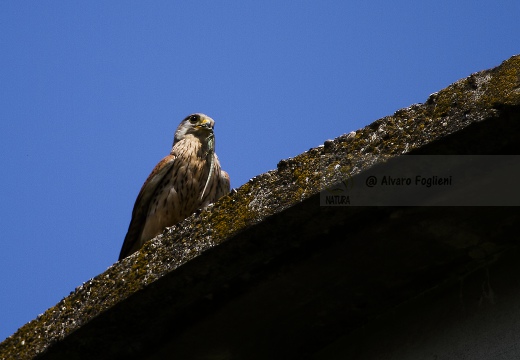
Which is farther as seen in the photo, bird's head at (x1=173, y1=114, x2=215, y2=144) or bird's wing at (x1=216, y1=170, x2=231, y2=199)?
bird's head at (x1=173, y1=114, x2=215, y2=144)

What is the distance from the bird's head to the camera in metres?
7.83

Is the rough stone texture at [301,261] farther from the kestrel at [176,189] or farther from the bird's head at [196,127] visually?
the bird's head at [196,127]

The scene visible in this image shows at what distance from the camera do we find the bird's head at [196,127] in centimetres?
783

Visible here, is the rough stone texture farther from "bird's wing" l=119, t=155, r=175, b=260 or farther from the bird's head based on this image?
the bird's head

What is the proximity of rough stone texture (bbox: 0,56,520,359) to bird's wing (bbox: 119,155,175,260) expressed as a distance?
279 cm

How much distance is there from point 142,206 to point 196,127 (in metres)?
1.56

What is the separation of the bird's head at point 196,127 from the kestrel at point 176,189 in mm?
173


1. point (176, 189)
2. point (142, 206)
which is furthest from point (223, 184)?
point (142, 206)

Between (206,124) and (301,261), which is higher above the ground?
(206,124)

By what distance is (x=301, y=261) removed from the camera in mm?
3129

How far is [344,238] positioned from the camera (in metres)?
3.07

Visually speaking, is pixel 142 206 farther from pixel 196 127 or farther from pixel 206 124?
pixel 206 124

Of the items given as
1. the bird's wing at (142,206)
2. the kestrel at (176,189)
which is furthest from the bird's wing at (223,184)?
the bird's wing at (142,206)

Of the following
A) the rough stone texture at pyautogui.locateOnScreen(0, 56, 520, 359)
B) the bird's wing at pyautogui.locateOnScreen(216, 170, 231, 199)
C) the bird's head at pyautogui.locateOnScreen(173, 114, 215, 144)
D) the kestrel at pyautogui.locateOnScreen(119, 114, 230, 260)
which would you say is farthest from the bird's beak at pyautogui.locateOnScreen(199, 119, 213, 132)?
the rough stone texture at pyautogui.locateOnScreen(0, 56, 520, 359)
